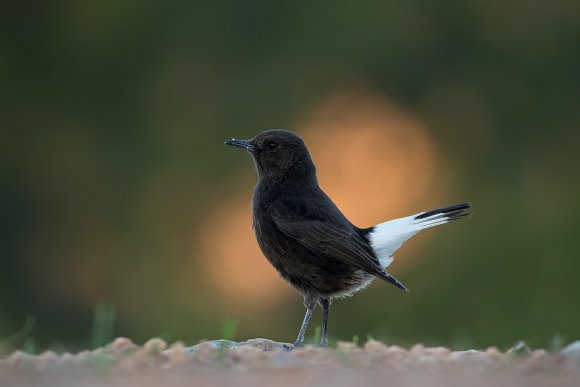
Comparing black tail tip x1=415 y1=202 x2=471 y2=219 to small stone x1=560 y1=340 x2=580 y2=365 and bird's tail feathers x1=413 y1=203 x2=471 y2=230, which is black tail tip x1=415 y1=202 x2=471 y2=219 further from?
small stone x1=560 y1=340 x2=580 y2=365

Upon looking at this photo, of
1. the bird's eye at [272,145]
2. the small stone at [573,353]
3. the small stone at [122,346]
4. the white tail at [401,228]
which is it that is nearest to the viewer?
the small stone at [573,353]

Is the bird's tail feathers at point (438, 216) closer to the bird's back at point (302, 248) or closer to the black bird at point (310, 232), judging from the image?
the black bird at point (310, 232)

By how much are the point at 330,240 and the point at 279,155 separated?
90 centimetres

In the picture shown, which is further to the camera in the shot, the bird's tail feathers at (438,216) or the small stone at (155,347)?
the bird's tail feathers at (438,216)

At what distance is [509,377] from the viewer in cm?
417

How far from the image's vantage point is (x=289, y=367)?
14.6ft

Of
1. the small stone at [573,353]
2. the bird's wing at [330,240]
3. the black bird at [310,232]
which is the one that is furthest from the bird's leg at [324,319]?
the small stone at [573,353]

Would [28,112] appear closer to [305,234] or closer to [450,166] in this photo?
[450,166]

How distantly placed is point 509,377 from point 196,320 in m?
9.99

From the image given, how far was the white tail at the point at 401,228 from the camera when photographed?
7000 mm

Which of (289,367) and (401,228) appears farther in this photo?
(401,228)

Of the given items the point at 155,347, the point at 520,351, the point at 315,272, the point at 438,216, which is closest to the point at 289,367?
the point at 155,347

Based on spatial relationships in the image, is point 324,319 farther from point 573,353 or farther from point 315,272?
point 573,353

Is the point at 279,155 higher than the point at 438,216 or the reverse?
higher
